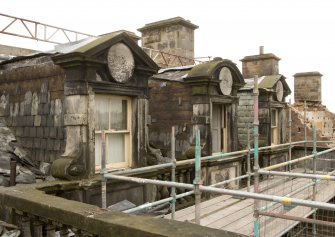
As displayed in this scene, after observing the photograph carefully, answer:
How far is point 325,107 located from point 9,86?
19.2 metres

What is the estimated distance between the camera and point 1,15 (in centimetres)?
1015

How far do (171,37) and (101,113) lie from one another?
393 inches

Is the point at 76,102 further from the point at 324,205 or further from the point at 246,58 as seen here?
the point at 246,58

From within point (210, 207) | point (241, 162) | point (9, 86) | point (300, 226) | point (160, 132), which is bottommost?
point (300, 226)

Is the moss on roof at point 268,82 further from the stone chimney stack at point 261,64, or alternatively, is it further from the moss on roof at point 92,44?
the moss on roof at point 92,44

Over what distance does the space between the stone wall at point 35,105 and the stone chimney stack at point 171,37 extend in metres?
8.29

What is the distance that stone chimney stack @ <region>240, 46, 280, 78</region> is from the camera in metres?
14.2

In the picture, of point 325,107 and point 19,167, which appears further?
point 325,107

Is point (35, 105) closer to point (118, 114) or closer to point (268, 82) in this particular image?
point (118, 114)

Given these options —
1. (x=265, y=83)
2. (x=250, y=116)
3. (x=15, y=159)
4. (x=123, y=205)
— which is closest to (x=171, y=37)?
(x=265, y=83)

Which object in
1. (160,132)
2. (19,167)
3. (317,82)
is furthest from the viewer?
(317,82)

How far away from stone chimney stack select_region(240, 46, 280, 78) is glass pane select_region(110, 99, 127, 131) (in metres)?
9.28

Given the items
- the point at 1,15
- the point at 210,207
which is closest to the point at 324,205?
the point at 210,207

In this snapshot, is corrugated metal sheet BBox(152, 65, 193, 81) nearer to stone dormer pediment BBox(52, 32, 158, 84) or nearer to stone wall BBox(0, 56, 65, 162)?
stone dormer pediment BBox(52, 32, 158, 84)
